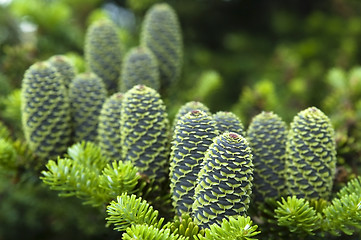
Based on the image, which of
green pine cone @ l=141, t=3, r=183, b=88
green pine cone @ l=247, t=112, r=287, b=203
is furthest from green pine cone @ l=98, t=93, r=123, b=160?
green pine cone @ l=141, t=3, r=183, b=88

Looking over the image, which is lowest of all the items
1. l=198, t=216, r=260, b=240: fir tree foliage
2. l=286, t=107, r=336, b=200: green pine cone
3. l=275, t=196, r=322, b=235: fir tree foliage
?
l=198, t=216, r=260, b=240: fir tree foliage

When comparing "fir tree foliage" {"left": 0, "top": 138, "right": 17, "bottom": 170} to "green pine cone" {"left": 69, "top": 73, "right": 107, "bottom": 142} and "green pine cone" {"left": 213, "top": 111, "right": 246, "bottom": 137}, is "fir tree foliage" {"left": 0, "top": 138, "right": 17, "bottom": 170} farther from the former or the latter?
"green pine cone" {"left": 213, "top": 111, "right": 246, "bottom": 137}

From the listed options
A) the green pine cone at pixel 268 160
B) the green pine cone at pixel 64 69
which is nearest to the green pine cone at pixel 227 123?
the green pine cone at pixel 268 160

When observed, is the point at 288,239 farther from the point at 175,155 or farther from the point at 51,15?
the point at 51,15

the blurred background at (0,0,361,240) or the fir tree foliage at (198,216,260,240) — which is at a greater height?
the blurred background at (0,0,361,240)

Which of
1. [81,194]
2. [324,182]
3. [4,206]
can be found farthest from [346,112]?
[4,206]

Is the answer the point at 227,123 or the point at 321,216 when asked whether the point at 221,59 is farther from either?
the point at 321,216

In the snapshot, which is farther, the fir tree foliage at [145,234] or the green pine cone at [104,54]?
the green pine cone at [104,54]

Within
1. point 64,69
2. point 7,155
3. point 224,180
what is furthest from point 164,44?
point 224,180

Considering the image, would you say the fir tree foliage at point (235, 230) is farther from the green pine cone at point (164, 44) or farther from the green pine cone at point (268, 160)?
the green pine cone at point (164, 44)
